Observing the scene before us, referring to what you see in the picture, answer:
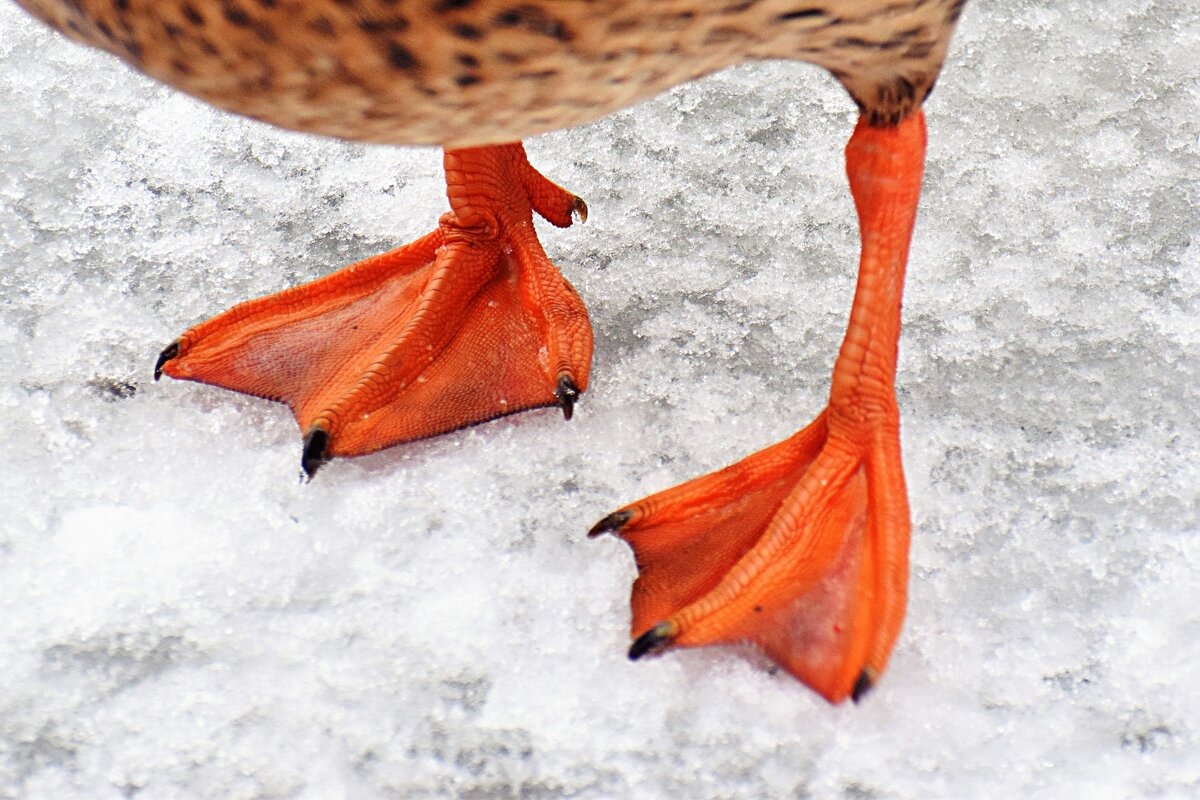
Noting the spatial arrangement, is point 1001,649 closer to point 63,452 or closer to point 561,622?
point 561,622

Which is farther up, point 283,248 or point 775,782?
point 283,248

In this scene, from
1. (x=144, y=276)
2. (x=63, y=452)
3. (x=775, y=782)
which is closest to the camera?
(x=775, y=782)

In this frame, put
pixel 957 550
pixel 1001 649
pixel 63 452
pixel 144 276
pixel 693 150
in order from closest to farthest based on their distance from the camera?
pixel 1001 649 → pixel 957 550 → pixel 63 452 → pixel 144 276 → pixel 693 150

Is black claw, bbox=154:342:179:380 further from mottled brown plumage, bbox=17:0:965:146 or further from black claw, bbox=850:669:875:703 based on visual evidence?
black claw, bbox=850:669:875:703

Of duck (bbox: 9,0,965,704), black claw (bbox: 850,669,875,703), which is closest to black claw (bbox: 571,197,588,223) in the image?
duck (bbox: 9,0,965,704)

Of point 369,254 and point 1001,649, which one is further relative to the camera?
point 369,254

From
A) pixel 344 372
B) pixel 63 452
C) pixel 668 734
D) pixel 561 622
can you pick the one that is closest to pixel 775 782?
pixel 668 734

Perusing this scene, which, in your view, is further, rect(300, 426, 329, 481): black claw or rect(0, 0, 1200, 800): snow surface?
rect(300, 426, 329, 481): black claw
